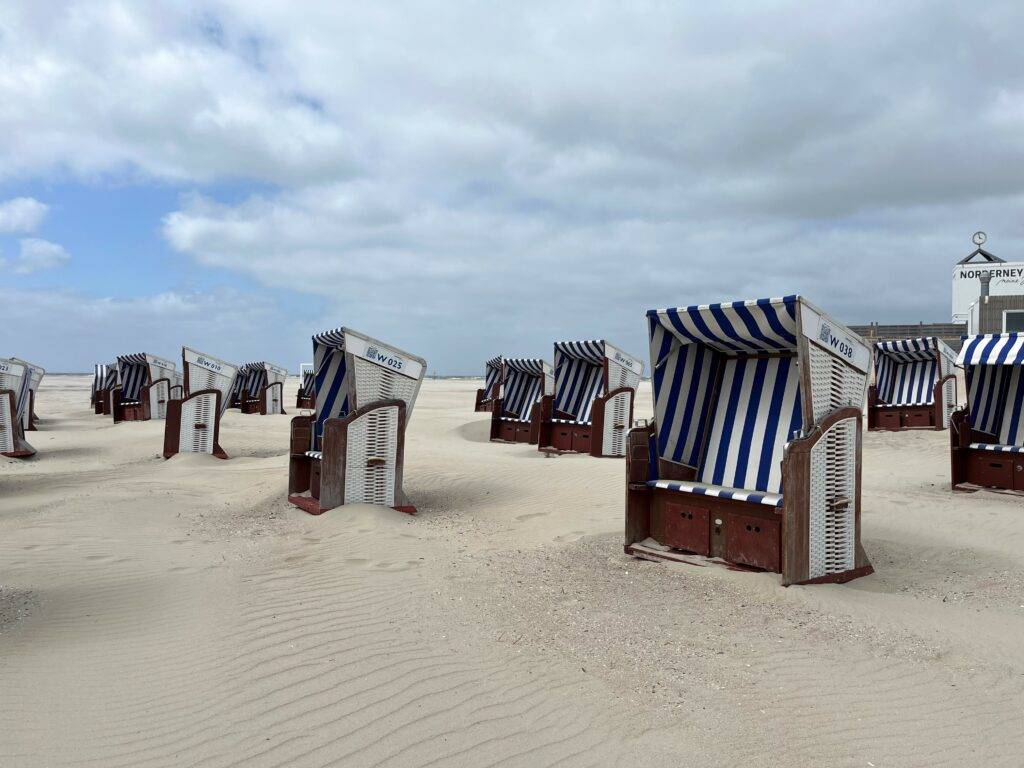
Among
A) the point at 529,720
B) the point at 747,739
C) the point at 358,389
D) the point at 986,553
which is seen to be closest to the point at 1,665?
the point at 529,720

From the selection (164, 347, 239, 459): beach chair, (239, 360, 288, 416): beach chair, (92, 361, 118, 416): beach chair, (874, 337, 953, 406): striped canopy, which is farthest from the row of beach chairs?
(92, 361, 118, 416): beach chair

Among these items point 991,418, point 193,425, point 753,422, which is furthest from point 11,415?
point 991,418

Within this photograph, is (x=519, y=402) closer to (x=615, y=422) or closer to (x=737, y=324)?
(x=615, y=422)

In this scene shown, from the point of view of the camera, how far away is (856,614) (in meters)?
5.05

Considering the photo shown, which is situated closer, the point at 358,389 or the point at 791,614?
the point at 791,614

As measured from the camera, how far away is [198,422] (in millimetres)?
15039

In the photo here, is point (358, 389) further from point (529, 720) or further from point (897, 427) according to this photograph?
point (897, 427)

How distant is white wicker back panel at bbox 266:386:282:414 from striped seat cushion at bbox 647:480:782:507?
24336mm

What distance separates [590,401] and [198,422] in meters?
8.20

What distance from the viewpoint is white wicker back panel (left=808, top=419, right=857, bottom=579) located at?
5641mm

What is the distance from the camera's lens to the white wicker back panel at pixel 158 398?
24.5 m

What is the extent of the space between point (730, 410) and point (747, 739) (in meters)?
4.06

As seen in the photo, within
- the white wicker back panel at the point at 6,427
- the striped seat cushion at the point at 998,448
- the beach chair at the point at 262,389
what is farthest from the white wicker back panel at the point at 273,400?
the striped seat cushion at the point at 998,448

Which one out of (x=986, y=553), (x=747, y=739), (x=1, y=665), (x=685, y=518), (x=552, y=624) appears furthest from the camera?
(x=986, y=553)
